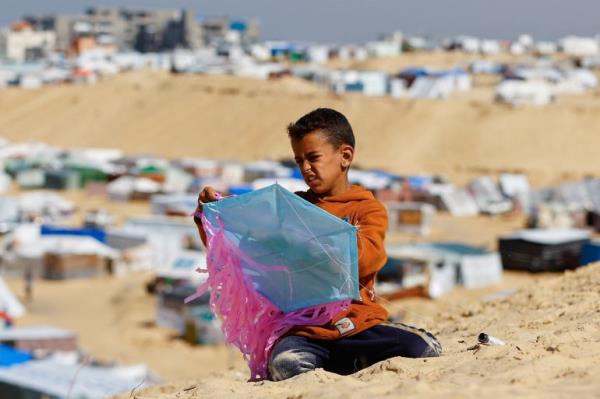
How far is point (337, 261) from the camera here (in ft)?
12.7

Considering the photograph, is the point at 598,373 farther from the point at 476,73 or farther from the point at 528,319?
the point at 476,73

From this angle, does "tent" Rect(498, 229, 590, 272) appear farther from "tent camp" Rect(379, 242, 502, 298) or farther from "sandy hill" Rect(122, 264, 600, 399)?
"sandy hill" Rect(122, 264, 600, 399)

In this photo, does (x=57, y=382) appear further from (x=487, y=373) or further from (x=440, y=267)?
(x=440, y=267)

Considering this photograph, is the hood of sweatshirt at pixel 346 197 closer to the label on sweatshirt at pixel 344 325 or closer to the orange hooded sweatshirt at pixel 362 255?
the orange hooded sweatshirt at pixel 362 255

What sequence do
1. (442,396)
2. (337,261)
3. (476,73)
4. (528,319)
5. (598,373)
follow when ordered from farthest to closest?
1. (476,73)
2. (528,319)
3. (337,261)
4. (598,373)
5. (442,396)

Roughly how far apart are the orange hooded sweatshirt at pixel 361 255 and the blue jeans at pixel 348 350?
0.14 ft

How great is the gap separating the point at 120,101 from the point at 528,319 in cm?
5547

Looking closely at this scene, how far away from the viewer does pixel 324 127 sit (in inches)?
156

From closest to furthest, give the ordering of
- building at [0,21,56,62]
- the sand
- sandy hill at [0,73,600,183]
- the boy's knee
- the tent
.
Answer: the sand → the boy's knee → the tent → sandy hill at [0,73,600,183] → building at [0,21,56,62]

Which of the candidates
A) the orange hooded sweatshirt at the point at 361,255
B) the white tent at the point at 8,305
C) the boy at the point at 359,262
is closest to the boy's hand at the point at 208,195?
the boy at the point at 359,262

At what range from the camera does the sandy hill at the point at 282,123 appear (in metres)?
41.9

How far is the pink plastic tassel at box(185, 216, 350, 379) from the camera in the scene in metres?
4.02

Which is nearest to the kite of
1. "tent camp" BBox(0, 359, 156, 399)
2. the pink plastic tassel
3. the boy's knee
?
the pink plastic tassel

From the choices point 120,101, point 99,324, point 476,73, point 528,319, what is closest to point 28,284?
point 99,324
